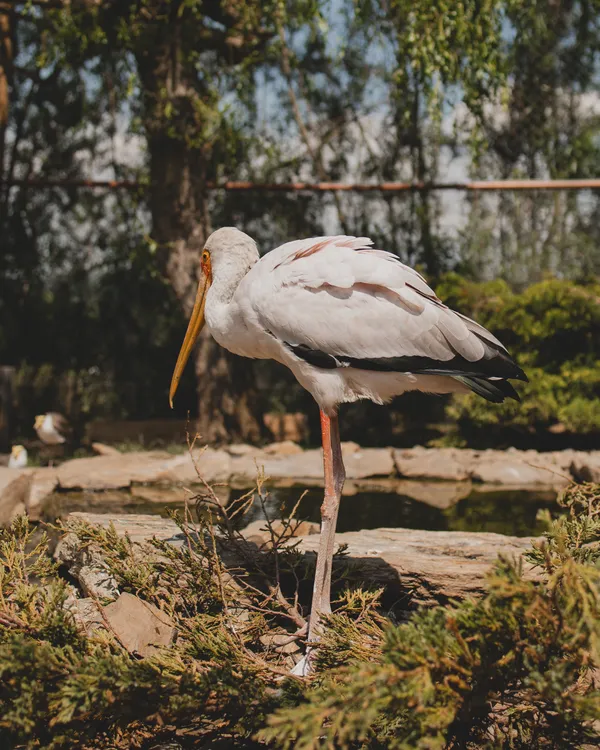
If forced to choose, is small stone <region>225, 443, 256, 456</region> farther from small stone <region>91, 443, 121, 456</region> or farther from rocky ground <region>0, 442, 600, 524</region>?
small stone <region>91, 443, 121, 456</region>

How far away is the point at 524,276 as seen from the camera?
9695mm

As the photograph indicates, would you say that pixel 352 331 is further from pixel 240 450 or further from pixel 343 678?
pixel 240 450

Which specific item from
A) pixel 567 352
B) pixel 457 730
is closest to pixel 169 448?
pixel 567 352

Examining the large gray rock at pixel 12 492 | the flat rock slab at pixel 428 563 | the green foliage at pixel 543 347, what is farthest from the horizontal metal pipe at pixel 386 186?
the flat rock slab at pixel 428 563

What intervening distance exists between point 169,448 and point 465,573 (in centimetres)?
518

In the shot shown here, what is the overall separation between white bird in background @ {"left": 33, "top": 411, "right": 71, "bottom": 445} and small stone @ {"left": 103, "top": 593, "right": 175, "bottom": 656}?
515 centimetres

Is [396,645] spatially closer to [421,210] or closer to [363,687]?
[363,687]

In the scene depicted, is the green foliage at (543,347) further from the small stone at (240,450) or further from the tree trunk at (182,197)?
the tree trunk at (182,197)

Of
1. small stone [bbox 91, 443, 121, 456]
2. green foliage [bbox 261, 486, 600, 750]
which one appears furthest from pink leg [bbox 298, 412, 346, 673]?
small stone [bbox 91, 443, 121, 456]

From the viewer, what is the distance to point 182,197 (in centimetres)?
809

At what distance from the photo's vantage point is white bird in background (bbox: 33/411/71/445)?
7.70 metres

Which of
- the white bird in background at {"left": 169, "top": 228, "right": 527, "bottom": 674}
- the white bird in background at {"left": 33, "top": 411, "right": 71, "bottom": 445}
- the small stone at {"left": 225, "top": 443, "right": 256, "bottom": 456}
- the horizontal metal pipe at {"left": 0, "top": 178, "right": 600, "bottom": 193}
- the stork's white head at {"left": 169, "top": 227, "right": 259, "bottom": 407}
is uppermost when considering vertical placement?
the horizontal metal pipe at {"left": 0, "top": 178, "right": 600, "bottom": 193}

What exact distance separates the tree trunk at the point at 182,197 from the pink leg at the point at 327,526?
16.7 ft

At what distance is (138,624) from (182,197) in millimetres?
6034
